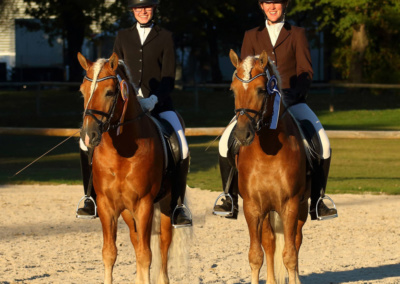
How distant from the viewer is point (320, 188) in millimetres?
7754

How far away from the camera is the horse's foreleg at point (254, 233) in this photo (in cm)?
699

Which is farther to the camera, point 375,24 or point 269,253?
point 375,24

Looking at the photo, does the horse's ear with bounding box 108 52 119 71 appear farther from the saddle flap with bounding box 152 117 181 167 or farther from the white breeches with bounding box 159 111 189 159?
the white breeches with bounding box 159 111 189 159

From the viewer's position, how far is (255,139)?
701cm

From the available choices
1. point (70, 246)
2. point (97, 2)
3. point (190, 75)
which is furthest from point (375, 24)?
point (70, 246)

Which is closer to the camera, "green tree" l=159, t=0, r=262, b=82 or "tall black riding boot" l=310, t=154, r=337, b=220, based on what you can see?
"tall black riding boot" l=310, t=154, r=337, b=220

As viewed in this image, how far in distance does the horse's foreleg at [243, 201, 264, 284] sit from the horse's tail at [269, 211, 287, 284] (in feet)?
1.48

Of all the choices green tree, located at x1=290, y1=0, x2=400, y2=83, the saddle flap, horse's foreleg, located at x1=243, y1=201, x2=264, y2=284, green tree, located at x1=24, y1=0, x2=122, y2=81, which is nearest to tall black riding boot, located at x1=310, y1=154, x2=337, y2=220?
horse's foreleg, located at x1=243, y1=201, x2=264, y2=284

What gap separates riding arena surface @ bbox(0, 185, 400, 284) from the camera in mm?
8406

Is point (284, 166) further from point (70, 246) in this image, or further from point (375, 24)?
point (375, 24)

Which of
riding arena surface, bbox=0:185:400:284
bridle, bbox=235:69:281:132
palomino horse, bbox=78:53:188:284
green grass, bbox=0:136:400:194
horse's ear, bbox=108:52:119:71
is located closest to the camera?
bridle, bbox=235:69:281:132

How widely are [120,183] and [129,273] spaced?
1859 millimetres

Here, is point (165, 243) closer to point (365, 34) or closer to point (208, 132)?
point (208, 132)

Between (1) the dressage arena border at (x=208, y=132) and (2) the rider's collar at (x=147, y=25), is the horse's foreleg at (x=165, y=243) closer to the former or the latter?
(2) the rider's collar at (x=147, y=25)
